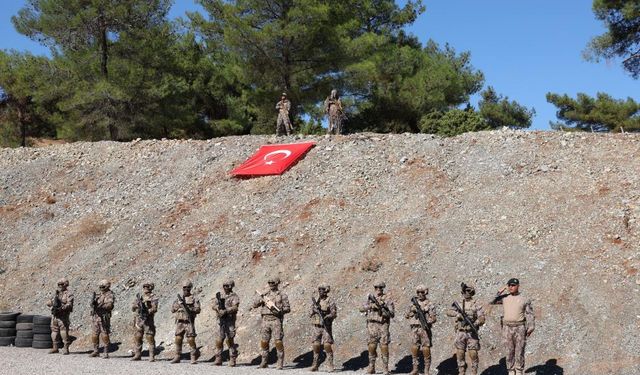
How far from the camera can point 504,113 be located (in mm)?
48406

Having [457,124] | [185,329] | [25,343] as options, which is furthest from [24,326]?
[457,124]

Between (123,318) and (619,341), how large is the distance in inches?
474

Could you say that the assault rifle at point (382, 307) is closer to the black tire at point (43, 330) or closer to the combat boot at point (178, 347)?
the combat boot at point (178, 347)

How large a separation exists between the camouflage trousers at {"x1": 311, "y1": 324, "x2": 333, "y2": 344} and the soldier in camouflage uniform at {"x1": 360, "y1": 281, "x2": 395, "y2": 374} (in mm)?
892

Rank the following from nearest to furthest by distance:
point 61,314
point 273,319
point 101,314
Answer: point 273,319, point 101,314, point 61,314

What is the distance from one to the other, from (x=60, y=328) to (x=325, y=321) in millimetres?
6631

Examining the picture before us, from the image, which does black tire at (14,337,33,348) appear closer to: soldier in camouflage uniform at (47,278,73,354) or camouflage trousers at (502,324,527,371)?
soldier in camouflage uniform at (47,278,73,354)

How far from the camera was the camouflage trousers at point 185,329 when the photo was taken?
17.0 metres

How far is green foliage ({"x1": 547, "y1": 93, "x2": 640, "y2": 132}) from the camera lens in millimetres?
44594

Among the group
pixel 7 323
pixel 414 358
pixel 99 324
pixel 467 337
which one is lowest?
pixel 414 358

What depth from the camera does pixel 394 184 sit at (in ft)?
78.5

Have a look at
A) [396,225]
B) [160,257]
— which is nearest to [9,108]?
[160,257]

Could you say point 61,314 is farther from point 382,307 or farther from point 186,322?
point 382,307

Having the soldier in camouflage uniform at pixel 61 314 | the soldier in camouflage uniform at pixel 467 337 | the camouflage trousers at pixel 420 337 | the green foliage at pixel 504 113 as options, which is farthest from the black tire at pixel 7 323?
the green foliage at pixel 504 113
